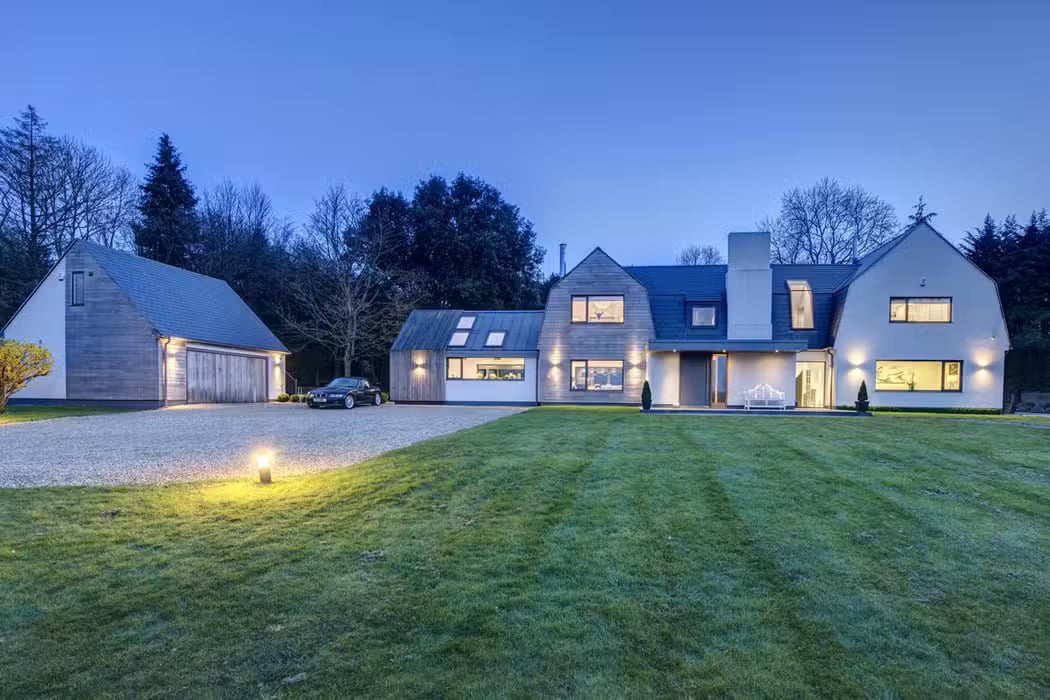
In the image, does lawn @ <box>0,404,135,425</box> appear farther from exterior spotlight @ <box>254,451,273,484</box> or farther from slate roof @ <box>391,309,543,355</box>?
exterior spotlight @ <box>254,451,273,484</box>

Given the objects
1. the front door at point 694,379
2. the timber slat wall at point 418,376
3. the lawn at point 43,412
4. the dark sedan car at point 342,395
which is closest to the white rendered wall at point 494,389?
the timber slat wall at point 418,376

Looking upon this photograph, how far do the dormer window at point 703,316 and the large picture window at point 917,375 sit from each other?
6.47m

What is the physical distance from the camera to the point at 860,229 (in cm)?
3381

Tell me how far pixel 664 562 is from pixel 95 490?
6.72m

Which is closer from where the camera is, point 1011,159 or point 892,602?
point 892,602

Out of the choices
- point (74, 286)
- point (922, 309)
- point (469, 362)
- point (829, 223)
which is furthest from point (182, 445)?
point (829, 223)

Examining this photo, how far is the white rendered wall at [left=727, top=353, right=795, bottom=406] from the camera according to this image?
20875 millimetres

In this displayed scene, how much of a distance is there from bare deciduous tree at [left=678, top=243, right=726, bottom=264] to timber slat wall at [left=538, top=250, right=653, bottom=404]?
26.3m

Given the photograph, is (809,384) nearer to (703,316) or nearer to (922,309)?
(922,309)

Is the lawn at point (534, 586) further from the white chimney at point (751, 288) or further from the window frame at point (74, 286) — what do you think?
the window frame at point (74, 286)

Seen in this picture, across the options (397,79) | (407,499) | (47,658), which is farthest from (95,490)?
(397,79)

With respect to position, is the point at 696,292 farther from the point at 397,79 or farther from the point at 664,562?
the point at 397,79

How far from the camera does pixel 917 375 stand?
2088 centimetres

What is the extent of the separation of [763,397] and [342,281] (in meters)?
21.9
